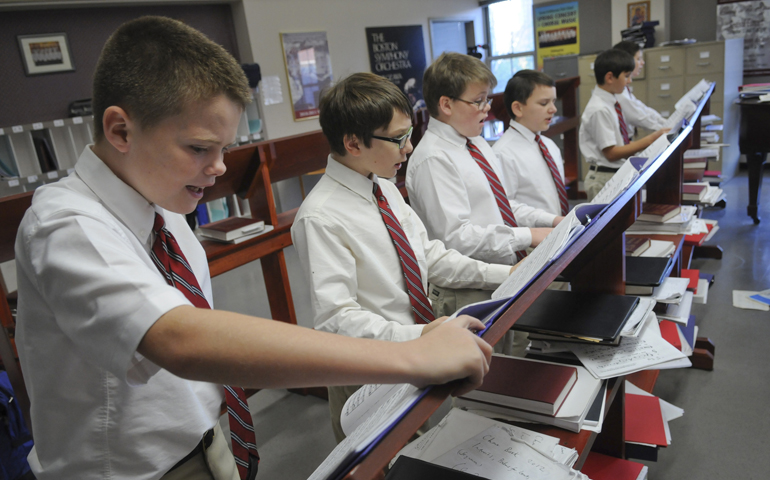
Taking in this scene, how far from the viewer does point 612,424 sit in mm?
1495

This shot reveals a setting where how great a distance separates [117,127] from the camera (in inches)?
30.9

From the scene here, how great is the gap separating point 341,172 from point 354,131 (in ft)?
0.40

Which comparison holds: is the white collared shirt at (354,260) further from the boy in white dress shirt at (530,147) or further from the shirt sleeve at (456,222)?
the boy in white dress shirt at (530,147)

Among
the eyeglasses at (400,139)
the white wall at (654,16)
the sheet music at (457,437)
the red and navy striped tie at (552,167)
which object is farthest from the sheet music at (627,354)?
the white wall at (654,16)

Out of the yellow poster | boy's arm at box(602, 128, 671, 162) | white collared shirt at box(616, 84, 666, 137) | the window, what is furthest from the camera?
the window

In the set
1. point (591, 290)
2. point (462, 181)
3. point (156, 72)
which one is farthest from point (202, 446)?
point (462, 181)

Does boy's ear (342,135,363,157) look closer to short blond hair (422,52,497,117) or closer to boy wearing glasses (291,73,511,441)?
boy wearing glasses (291,73,511,441)

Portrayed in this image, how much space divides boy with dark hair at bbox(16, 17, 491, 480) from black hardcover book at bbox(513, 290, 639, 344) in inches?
25.8

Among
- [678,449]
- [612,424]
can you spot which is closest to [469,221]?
[612,424]

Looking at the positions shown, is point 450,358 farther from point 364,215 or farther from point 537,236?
point 537,236

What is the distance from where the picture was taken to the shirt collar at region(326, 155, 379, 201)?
4.90 ft

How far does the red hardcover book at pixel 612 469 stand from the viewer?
54.9 inches

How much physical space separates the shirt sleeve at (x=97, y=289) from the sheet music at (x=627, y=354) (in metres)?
0.98

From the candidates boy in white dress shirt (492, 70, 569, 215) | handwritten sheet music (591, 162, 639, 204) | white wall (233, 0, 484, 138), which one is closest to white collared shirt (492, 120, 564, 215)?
boy in white dress shirt (492, 70, 569, 215)
